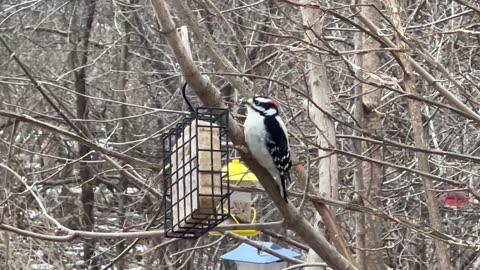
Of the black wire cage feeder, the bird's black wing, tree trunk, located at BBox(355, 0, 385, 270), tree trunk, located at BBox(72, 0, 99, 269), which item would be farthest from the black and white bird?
tree trunk, located at BBox(72, 0, 99, 269)

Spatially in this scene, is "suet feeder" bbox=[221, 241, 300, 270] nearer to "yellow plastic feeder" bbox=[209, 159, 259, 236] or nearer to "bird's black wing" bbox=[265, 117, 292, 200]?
"yellow plastic feeder" bbox=[209, 159, 259, 236]

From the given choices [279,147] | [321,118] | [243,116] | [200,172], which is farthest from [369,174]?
[200,172]

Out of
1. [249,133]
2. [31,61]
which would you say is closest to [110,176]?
[31,61]

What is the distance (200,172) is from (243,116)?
205 centimetres

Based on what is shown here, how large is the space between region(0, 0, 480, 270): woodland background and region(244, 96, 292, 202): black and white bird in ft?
0.27

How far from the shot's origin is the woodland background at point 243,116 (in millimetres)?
3199

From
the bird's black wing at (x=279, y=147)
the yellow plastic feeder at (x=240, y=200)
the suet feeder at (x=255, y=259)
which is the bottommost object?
the suet feeder at (x=255, y=259)

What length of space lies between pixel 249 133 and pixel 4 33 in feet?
16.6

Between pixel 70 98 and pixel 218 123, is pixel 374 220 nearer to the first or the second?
pixel 218 123

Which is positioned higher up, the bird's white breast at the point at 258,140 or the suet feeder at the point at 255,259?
the bird's white breast at the point at 258,140

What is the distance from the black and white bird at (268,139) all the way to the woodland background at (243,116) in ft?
0.27

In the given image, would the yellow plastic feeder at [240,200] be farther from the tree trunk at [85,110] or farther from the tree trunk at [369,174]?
the tree trunk at [85,110]

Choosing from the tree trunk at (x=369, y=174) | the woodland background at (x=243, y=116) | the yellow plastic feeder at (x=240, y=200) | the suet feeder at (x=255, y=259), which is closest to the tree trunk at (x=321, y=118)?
the woodland background at (x=243, y=116)

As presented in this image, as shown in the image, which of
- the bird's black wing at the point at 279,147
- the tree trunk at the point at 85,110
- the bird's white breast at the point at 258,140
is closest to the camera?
the bird's white breast at the point at 258,140
